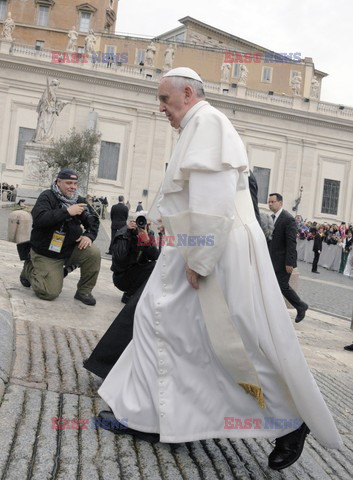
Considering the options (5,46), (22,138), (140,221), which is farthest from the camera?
(5,46)

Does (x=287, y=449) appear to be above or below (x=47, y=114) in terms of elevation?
below

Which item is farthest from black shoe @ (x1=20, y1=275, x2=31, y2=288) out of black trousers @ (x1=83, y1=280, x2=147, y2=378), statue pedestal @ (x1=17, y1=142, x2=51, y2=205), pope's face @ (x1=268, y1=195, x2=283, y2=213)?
statue pedestal @ (x1=17, y1=142, x2=51, y2=205)

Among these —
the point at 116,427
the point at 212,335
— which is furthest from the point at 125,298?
the point at 212,335

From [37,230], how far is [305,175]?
47.4 m

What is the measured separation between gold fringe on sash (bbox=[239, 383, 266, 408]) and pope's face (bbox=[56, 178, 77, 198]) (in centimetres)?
395

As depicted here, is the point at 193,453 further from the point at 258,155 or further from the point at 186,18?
the point at 186,18

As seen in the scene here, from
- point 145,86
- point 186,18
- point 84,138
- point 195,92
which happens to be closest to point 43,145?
point 84,138

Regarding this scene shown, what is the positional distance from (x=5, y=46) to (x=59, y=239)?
146ft

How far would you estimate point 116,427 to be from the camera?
3080 mm

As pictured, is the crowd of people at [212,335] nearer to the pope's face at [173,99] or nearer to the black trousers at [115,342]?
the pope's face at [173,99]

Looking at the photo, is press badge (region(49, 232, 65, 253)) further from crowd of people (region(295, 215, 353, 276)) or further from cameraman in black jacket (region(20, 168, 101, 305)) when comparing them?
A: crowd of people (region(295, 215, 353, 276))

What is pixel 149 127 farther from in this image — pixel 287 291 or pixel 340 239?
pixel 287 291

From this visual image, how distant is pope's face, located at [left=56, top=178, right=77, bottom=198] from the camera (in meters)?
Answer: 6.39

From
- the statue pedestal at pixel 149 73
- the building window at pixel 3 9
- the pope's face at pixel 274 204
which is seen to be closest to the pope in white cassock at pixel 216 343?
the pope's face at pixel 274 204
